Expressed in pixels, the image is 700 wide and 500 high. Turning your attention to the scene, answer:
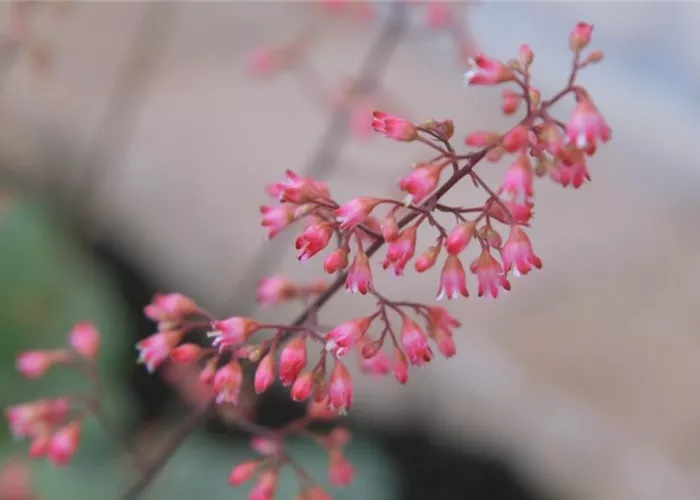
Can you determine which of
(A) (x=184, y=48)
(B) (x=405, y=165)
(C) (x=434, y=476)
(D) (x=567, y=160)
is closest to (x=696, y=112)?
(B) (x=405, y=165)

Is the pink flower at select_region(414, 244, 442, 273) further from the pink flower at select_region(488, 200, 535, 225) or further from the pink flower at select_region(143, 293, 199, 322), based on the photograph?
the pink flower at select_region(143, 293, 199, 322)

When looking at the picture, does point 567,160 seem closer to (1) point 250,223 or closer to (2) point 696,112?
(1) point 250,223

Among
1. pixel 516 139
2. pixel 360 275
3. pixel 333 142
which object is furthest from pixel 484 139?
pixel 333 142

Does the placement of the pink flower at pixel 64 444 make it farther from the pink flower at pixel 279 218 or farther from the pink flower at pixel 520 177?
the pink flower at pixel 520 177

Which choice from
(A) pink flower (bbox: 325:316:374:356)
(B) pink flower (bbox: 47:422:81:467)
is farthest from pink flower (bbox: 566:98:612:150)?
(B) pink flower (bbox: 47:422:81:467)

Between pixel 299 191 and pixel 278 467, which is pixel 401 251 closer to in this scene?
pixel 299 191

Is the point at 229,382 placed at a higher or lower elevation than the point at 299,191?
lower
